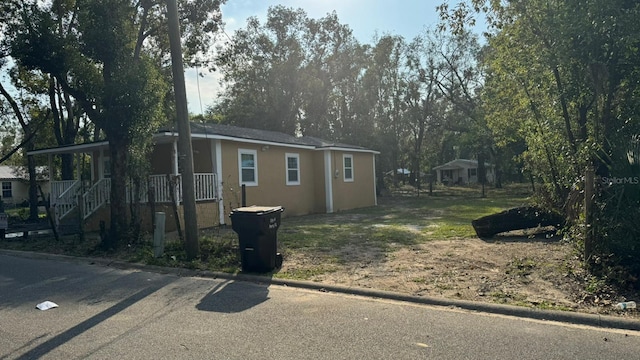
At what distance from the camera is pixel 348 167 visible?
22.8 meters

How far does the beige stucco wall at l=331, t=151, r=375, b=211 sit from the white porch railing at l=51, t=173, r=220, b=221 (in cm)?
730

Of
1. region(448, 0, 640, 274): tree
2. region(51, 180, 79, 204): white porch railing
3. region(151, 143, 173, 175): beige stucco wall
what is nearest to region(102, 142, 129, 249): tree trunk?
region(151, 143, 173, 175): beige stucco wall

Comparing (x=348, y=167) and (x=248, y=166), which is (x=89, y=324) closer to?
(x=248, y=166)

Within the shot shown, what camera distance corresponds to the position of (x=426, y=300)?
607 centimetres

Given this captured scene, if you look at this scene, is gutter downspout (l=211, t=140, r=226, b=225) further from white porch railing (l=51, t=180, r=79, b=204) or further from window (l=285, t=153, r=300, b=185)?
white porch railing (l=51, t=180, r=79, b=204)

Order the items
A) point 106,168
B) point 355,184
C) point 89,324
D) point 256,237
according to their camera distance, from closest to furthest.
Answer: point 89,324 → point 256,237 → point 106,168 → point 355,184

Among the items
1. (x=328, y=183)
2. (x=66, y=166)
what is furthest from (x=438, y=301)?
(x=66, y=166)

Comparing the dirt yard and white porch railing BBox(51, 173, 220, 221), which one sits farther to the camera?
white porch railing BBox(51, 173, 220, 221)

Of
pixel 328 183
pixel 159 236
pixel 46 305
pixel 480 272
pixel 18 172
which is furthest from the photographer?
pixel 18 172

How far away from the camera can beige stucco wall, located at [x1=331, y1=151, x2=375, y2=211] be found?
21594 mm

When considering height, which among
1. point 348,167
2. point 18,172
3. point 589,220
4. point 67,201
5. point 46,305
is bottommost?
point 46,305

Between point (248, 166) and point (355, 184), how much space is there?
7.75m

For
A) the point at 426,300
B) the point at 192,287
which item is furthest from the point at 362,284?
the point at 192,287

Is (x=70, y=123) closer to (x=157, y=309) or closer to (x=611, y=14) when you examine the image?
(x=157, y=309)
